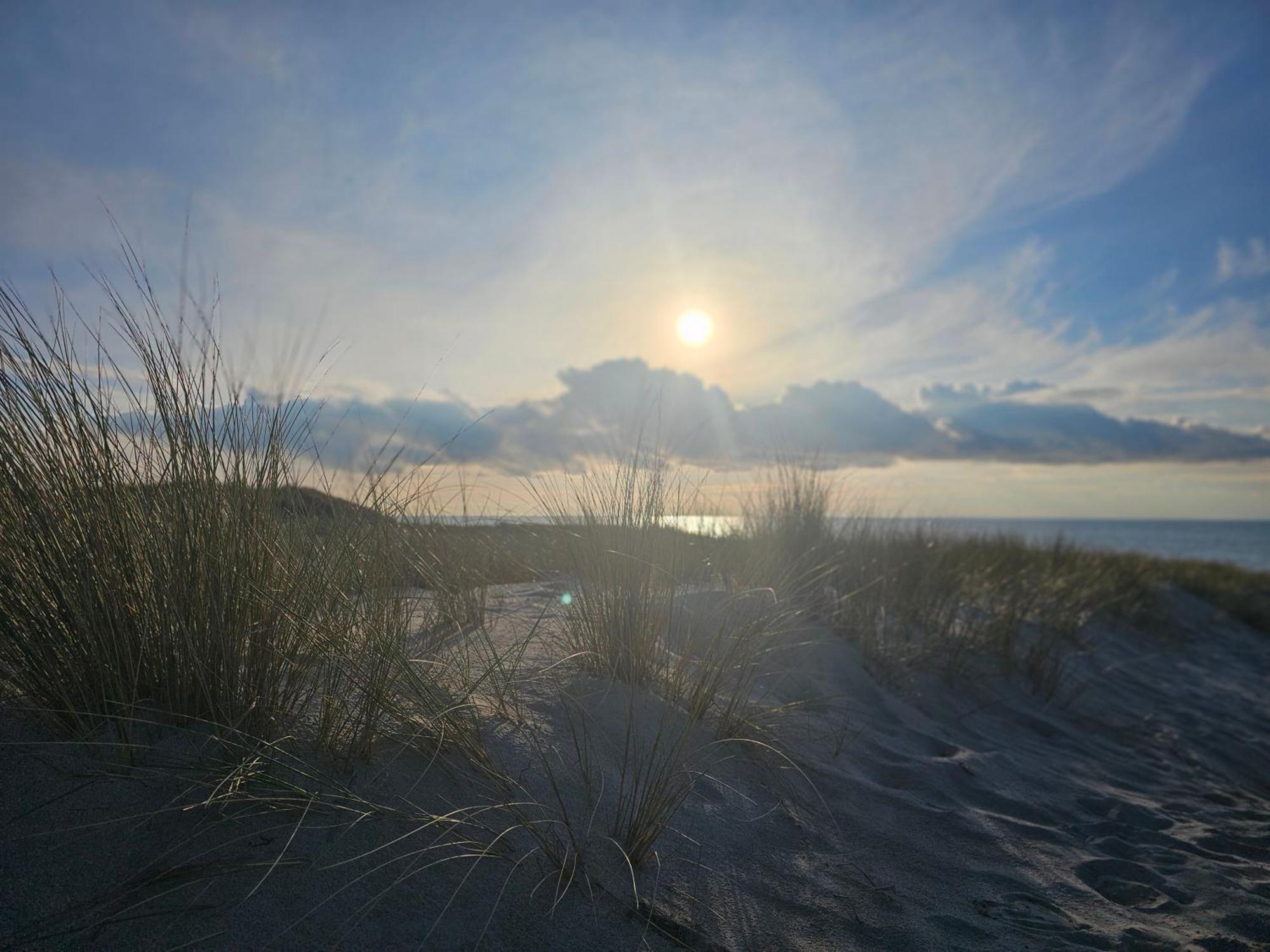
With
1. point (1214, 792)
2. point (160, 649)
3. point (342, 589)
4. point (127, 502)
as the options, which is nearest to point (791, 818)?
point (342, 589)

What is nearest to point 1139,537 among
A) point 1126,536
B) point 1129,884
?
point 1126,536

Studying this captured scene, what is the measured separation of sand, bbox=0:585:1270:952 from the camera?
1533 millimetres

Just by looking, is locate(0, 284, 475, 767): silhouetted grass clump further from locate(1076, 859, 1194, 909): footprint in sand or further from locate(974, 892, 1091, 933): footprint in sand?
locate(1076, 859, 1194, 909): footprint in sand

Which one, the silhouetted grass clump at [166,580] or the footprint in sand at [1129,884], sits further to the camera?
the footprint in sand at [1129,884]

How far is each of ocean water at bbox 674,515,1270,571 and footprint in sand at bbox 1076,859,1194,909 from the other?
1889 millimetres

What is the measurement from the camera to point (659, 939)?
66.3 inches

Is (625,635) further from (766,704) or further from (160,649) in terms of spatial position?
(160,649)

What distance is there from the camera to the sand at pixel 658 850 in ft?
5.03

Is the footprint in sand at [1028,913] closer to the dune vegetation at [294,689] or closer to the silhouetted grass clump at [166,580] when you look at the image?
the dune vegetation at [294,689]

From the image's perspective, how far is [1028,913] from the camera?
6.91ft

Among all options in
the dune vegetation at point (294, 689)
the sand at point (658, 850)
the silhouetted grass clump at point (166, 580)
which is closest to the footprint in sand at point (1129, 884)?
the sand at point (658, 850)

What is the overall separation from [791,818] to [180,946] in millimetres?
1665

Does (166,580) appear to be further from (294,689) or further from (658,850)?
(658,850)

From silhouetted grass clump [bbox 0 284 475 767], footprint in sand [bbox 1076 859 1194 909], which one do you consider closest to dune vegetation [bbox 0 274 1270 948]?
silhouetted grass clump [bbox 0 284 475 767]
